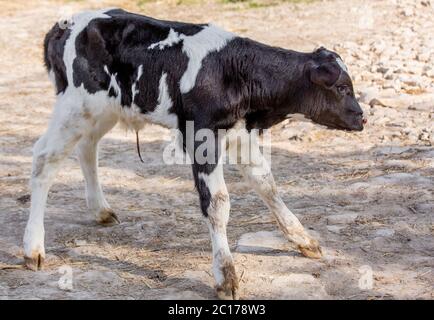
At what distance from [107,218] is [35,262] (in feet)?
3.40

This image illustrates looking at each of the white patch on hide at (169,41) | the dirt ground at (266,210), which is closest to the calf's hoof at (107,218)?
the dirt ground at (266,210)

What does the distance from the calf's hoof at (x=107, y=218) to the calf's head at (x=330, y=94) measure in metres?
2.02

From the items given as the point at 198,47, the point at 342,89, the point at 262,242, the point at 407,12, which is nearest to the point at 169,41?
the point at 198,47

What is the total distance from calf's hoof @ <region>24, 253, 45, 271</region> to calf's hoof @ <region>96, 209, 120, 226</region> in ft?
3.12

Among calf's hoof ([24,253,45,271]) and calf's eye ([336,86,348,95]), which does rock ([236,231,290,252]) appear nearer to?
calf's eye ([336,86,348,95])

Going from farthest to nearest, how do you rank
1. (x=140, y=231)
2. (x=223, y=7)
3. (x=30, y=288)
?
(x=223, y=7)
(x=140, y=231)
(x=30, y=288)

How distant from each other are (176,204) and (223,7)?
1074 centimetres

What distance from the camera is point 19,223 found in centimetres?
688

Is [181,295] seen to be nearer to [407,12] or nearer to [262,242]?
[262,242]

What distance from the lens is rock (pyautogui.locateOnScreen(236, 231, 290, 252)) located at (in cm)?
626

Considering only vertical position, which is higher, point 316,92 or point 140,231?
point 316,92

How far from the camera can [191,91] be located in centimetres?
562
